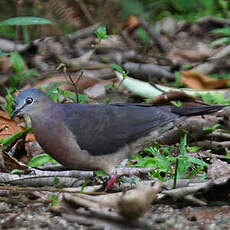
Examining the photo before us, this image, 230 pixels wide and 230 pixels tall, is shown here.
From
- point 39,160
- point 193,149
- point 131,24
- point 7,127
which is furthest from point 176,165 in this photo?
point 131,24

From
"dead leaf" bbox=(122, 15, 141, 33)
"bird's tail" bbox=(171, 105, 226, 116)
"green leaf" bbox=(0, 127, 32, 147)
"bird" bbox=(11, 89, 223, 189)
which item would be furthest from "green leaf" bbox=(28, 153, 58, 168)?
"dead leaf" bbox=(122, 15, 141, 33)

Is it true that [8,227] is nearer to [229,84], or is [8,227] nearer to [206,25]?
[229,84]

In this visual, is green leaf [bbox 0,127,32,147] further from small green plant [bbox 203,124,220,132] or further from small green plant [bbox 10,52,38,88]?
small green plant [bbox 10,52,38,88]

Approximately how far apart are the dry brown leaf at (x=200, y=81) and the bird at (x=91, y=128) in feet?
7.04

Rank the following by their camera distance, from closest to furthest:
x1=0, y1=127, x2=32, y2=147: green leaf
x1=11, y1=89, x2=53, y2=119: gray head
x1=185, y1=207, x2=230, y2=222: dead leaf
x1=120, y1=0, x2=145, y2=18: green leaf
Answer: x1=185, y1=207, x2=230, y2=222: dead leaf, x1=11, y1=89, x2=53, y2=119: gray head, x1=0, y1=127, x2=32, y2=147: green leaf, x1=120, y1=0, x2=145, y2=18: green leaf

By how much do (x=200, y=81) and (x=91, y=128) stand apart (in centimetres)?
283

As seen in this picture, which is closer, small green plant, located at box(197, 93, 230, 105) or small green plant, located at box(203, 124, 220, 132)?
small green plant, located at box(203, 124, 220, 132)

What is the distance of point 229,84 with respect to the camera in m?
6.26

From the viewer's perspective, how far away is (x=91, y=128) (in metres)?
3.94

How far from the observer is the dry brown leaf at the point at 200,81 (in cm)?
632

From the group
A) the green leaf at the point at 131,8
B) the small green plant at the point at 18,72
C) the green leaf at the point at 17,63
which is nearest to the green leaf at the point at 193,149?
the small green plant at the point at 18,72

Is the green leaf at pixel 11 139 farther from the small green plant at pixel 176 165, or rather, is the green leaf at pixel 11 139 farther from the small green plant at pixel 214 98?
the small green plant at pixel 214 98

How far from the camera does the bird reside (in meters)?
3.79

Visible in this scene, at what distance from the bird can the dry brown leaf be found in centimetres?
214
